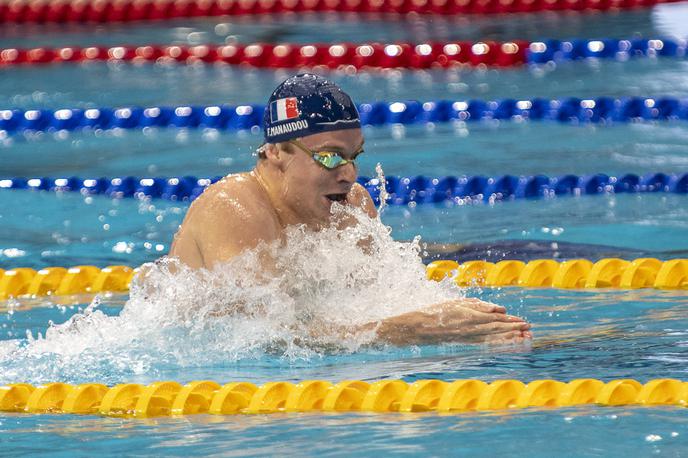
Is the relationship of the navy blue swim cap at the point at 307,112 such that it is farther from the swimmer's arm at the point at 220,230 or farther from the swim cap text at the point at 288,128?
the swimmer's arm at the point at 220,230

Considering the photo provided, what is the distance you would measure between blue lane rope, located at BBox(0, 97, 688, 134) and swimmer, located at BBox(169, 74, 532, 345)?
405 centimetres

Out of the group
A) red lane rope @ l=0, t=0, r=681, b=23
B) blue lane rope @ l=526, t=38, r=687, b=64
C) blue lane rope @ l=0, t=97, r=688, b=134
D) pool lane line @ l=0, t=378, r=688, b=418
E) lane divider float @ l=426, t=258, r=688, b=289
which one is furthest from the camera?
red lane rope @ l=0, t=0, r=681, b=23

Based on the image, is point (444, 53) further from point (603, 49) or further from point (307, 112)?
point (307, 112)

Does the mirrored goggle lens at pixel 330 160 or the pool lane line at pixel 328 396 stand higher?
the mirrored goggle lens at pixel 330 160

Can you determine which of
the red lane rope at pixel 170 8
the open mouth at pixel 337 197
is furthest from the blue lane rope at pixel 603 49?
the open mouth at pixel 337 197

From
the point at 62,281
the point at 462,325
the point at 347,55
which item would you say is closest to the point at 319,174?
the point at 462,325

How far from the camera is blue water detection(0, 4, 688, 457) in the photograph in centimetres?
329

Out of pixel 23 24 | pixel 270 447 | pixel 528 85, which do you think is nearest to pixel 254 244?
pixel 270 447

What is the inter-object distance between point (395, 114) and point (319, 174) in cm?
425

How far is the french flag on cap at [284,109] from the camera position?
4165mm

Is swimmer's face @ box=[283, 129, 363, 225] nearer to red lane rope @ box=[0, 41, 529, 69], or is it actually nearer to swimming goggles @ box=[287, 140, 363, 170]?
swimming goggles @ box=[287, 140, 363, 170]

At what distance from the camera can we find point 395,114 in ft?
27.3

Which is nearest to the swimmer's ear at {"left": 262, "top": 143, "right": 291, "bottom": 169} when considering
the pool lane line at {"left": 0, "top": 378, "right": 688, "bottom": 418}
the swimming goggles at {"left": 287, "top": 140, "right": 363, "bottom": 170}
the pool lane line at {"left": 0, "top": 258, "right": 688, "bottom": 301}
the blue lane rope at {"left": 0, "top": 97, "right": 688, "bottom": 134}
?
the swimming goggles at {"left": 287, "top": 140, "right": 363, "bottom": 170}

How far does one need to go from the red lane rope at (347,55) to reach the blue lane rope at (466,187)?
102 inches
